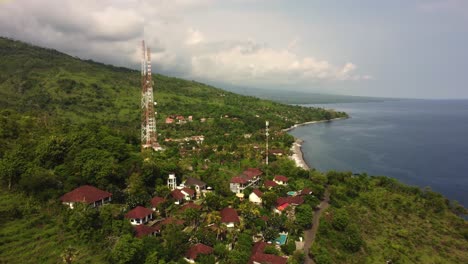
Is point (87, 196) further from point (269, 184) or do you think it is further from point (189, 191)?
point (269, 184)

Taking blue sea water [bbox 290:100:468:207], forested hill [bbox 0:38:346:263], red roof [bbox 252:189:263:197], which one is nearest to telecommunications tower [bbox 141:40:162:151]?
forested hill [bbox 0:38:346:263]

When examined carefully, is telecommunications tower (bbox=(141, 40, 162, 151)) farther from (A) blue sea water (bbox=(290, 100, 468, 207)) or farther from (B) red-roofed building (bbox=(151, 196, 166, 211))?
(A) blue sea water (bbox=(290, 100, 468, 207))

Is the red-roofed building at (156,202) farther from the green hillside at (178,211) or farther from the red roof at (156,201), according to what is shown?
the green hillside at (178,211)

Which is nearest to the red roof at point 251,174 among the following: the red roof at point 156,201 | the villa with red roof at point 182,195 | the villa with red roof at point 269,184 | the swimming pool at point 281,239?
the villa with red roof at point 269,184

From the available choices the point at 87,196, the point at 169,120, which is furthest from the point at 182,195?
the point at 169,120

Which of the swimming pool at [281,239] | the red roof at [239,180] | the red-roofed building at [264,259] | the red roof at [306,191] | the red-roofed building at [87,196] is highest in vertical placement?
the red-roofed building at [87,196]

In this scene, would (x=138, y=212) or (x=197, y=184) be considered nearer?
(x=138, y=212)

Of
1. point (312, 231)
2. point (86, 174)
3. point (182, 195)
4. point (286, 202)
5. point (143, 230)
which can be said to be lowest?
point (312, 231)
